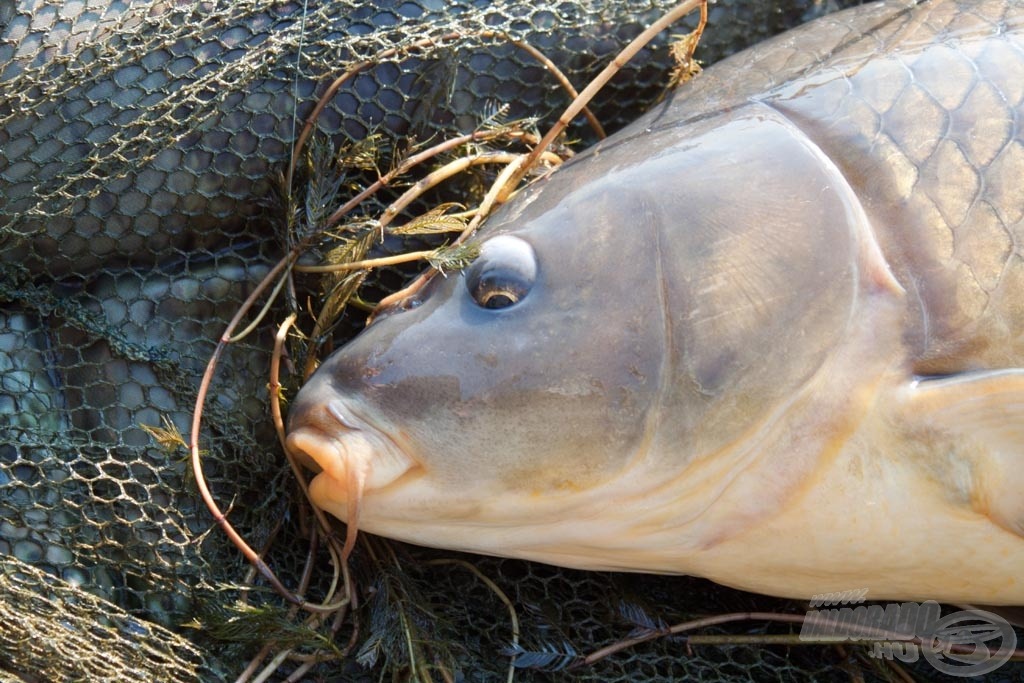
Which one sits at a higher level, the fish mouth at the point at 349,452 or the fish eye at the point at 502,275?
the fish eye at the point at 502,275

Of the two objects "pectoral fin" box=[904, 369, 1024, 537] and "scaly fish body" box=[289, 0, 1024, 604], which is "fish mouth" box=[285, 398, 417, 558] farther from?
"pectoral fin" box=[904, 369, 1024, 537]

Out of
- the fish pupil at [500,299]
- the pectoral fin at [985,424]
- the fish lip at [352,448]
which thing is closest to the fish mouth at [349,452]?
the fish lip at [352,448]

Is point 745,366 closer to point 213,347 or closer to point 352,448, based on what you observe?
point 352,448

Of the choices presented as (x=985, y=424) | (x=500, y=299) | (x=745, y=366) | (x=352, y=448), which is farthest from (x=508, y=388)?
(x=985, y=424)

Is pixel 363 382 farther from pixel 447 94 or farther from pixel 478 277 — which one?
pixel 447 94

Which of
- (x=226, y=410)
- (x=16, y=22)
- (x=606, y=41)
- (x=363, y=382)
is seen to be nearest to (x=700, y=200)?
(x=363, y=382)

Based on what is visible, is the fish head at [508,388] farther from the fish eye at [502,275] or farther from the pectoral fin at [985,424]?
the pectoral fin at [985,424]
